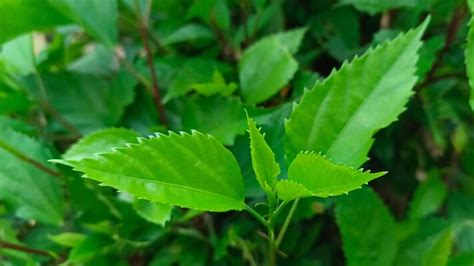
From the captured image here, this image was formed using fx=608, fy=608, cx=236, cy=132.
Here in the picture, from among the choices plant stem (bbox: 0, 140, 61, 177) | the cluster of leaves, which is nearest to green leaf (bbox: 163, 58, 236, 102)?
the cluster of leaves

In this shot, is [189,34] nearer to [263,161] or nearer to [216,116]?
[216,116]

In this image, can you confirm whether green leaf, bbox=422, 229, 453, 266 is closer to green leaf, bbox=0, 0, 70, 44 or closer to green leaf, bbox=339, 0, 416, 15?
green leaf, bbox=339, 0, 416, 15

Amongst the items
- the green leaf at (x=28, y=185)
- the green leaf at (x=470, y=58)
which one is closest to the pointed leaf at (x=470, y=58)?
the green leaf at (x=470, y=58)

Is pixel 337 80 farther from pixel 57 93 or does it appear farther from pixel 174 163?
pixel 57 93

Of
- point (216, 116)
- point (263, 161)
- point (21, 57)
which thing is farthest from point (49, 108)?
point (263, 161)

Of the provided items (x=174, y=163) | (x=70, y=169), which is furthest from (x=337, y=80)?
(x=70, y=169)
